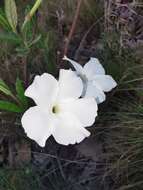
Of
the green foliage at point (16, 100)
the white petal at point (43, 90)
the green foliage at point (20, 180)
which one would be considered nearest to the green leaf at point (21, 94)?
the green foliage at point (16, 100)

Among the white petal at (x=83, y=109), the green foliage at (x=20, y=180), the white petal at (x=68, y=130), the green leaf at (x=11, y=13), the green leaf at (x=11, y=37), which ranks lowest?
the green foliage at (x=20, y=180)

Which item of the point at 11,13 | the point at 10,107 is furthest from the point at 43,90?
the point at 11,13

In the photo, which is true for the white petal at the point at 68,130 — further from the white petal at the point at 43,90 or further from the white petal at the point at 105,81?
the white petal at the point at 105,81

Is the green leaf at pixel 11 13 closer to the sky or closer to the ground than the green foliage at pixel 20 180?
closer to the sky

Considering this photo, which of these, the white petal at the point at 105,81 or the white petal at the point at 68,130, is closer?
the white petal at the point at 68,130

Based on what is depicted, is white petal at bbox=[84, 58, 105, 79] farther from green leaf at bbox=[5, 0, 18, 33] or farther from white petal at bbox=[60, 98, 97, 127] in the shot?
green leaf at bbox=[5, 0, 18, 33]

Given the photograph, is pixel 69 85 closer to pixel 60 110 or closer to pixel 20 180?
pixel 60 110

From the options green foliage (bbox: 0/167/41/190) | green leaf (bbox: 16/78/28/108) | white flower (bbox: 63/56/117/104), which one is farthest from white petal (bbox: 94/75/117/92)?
green foliage (bbox: 0/167/41/190)
